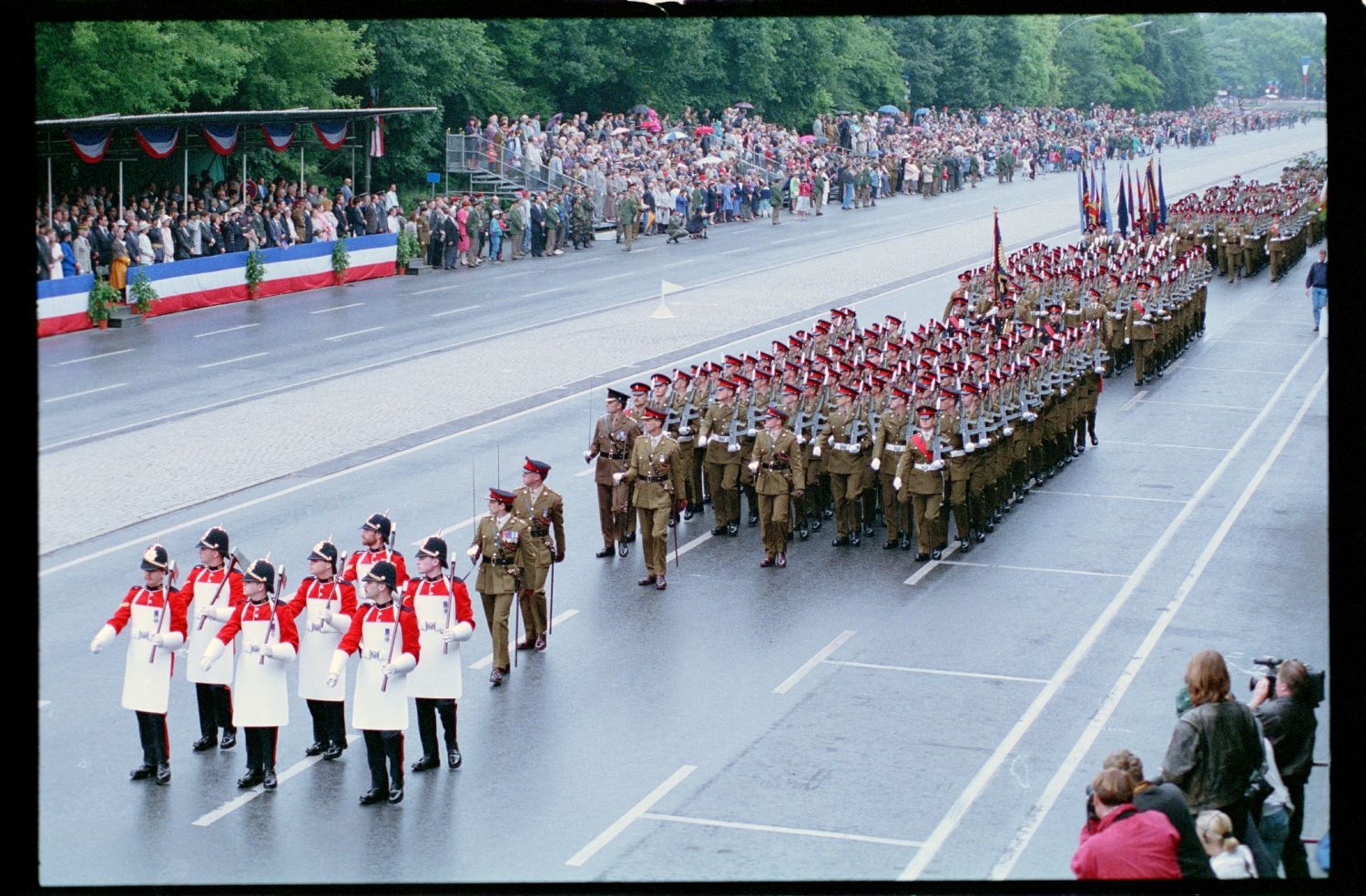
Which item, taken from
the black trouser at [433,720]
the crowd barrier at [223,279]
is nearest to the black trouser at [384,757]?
the black trouser at [433,720]

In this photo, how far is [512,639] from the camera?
1558cm

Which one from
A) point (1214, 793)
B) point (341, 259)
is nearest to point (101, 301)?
point (341, 259)

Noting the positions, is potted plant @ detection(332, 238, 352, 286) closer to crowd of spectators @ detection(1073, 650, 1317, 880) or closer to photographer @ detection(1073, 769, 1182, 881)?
crowd of spectators @ detection(1073, 650, 1317, 880)

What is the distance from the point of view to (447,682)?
12516 millimetres

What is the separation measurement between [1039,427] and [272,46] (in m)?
19.6

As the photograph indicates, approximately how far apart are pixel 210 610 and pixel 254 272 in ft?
67.1

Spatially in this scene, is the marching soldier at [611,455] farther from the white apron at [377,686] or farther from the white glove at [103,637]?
the white glove at [103,637]

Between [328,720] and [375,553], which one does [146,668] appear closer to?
[328,720]

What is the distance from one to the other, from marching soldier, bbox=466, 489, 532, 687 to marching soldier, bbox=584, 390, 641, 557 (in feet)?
12.0

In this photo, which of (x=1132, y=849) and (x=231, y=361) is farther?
(x=231, y=361)

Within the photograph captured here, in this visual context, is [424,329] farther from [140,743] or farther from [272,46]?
[140,743]

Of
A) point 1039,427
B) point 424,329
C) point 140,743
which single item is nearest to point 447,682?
point 140,743

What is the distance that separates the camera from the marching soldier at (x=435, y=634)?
40.9 ft

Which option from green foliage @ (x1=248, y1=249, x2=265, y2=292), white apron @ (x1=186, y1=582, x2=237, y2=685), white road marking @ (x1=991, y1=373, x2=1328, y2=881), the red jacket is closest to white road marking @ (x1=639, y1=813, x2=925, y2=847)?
white road marking @ (x1=991, y1=373, x2=1328, y2=881)
